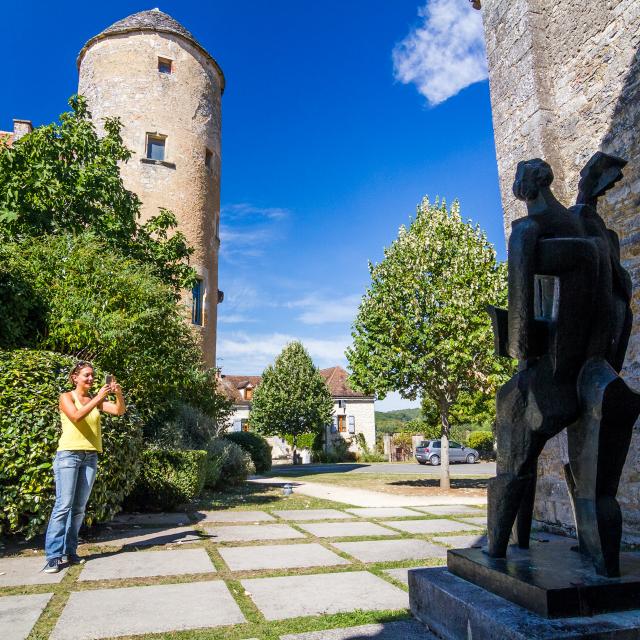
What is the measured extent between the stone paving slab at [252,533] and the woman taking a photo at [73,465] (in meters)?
1.60

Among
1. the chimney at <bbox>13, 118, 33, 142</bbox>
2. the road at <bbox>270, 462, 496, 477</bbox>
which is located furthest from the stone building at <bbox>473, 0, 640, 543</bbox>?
the chimney at <bbox>13, 118, 33, 142</bbox>

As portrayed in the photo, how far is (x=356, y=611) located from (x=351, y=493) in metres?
8.39

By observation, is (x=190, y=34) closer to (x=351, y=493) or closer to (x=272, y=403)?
(x=351, y=493)

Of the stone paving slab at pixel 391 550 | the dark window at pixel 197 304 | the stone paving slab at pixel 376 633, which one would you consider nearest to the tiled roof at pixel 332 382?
the dark window at pixel 197 304

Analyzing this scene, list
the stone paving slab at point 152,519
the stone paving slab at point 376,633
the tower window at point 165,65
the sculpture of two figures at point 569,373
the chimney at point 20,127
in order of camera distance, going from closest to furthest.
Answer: the sculpture of two figures at point 569,373 → the stone paving slab at point 376,633 → the stone paving slab at point 152,519 → the tower window at point 165,65 → the chimney at point 20,127

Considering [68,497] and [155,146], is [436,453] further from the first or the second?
[68,497]

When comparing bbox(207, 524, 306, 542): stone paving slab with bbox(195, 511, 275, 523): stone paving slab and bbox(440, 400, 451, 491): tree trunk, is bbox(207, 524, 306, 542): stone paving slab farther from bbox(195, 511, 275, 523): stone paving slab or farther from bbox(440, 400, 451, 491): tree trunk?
bbox(440, 400, 451, 491): tree trunk

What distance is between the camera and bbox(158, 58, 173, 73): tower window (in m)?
17.2

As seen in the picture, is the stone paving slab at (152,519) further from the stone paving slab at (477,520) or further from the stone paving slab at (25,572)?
the stone paving slab at (477,520)

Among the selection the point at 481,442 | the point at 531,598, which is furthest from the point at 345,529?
the point at 481,442

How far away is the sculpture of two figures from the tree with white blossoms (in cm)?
962

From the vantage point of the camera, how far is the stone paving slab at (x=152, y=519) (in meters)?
6.71

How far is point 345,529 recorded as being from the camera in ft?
20.8

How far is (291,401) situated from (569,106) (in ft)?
90.4
